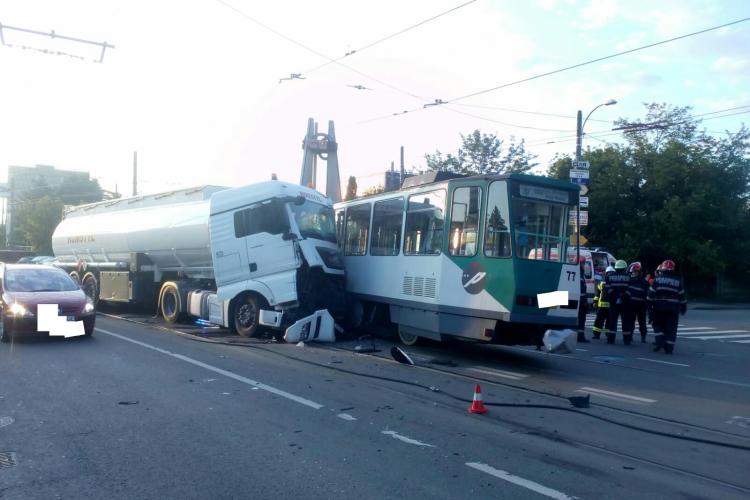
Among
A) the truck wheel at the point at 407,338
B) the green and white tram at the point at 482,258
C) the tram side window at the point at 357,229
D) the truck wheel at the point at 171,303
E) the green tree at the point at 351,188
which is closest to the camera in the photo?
the green and white tram at the point at 482,258

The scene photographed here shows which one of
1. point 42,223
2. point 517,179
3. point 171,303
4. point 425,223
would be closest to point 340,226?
point 425,223

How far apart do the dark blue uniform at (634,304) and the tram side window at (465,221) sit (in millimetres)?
6464

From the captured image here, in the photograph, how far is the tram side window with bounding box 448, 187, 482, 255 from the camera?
11266 mm

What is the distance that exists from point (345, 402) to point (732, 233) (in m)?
38.6

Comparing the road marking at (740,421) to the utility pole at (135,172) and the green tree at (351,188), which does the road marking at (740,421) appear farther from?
the utility pole at (135,172)

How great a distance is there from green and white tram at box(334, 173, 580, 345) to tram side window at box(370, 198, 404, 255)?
0.05 m

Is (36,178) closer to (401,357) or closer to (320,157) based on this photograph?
(320,157)

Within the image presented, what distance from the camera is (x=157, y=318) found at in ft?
60.6

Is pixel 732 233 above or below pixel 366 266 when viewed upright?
above

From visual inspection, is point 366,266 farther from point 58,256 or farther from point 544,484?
point 58,256

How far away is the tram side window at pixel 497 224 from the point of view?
10805 millimetres

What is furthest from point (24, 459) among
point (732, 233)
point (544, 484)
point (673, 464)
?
point (732, 233)

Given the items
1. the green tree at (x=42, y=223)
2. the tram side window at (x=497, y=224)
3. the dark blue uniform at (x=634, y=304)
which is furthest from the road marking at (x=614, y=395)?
the green tree at (x=42, y=223)

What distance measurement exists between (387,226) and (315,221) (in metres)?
1.69
